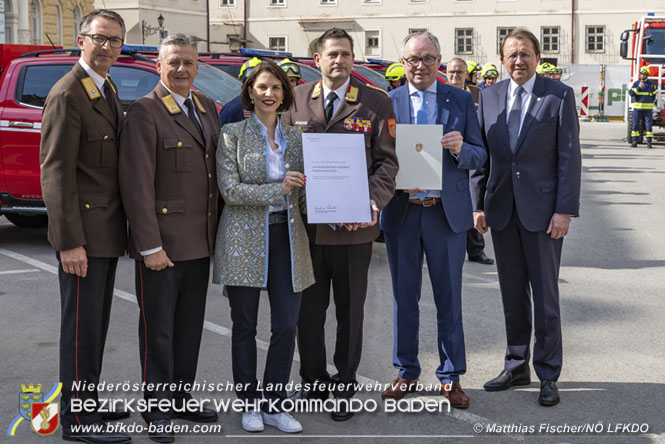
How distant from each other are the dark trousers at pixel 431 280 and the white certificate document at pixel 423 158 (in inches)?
8.3

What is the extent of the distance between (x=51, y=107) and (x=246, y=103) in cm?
97

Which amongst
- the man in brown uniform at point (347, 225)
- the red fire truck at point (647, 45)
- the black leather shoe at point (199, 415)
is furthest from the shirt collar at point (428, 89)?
the red fire truck at point (647, 45)

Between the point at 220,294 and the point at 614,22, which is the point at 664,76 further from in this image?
the point at 614,22

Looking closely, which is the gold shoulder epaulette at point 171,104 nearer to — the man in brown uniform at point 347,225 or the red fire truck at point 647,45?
the man in brown uniform at point 347,225

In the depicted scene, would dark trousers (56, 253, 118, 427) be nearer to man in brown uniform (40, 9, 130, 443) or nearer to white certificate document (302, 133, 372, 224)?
man in brown uniform (40, 9, 130, 443)

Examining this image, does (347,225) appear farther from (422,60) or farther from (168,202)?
(422,60)

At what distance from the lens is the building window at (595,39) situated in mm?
52562

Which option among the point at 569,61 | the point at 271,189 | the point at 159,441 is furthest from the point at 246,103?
the point at 569,61

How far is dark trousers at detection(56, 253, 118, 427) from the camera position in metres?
4.27

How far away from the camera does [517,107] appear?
506cm

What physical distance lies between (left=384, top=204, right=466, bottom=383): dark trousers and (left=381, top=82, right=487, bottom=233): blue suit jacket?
6 centimetres

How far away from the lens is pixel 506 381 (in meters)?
5.14

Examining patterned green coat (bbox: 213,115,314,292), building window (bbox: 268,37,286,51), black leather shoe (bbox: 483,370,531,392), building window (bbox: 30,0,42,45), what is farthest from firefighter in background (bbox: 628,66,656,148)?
building window (bbox: 268,37,286,51)

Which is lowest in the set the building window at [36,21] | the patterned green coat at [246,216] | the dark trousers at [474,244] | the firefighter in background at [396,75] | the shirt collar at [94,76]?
the dark trousers at [474,244]
